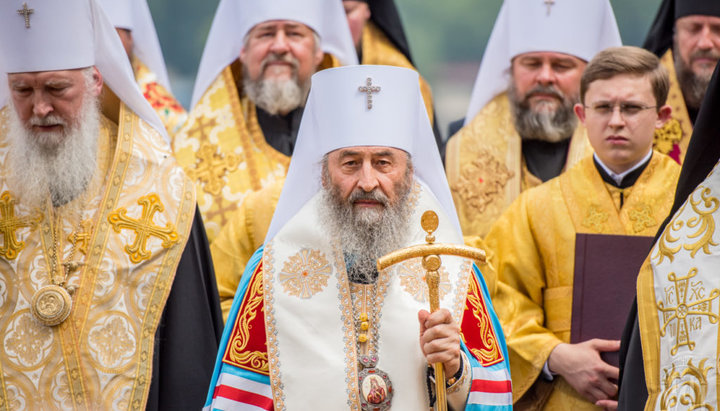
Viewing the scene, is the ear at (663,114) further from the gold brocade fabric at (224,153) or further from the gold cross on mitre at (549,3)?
the gold brocade fabric at (224,153)

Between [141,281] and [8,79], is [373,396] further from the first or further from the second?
[8,79]

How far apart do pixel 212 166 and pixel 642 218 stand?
2982 mm

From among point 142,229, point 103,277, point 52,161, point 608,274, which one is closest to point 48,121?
point 52,161

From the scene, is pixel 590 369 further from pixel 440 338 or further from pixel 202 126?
pixel 202 126

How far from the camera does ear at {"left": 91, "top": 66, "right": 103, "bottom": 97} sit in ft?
20.1

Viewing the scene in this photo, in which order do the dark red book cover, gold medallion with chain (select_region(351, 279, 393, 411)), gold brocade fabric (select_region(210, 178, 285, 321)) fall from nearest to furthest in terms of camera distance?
1. gold medallion with chain (select_region(351, 279, 393, 411))
2. the dark red book cover
3. gold brocade fabric (select_region(210, 178, 285, 321))

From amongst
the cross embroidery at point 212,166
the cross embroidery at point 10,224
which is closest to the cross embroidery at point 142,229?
the cross embroidery at point 10,224

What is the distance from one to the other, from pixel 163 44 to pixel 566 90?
15.6ft

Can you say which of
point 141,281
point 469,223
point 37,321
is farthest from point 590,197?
point 37,321

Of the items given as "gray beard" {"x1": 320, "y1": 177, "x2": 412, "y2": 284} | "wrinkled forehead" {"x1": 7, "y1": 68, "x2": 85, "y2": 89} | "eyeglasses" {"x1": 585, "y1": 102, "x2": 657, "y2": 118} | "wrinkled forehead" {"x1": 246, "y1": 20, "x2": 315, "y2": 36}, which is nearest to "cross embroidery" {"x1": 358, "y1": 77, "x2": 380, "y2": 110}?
"gray beard" {"x1": 320, "y1": 177, "x2": 412, "y2": 284}

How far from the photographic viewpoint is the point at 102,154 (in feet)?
20.1

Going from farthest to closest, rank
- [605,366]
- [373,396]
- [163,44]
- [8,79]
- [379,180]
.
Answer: [163,44]
[8,79]
[605,366]
[379,180]
[373,396]

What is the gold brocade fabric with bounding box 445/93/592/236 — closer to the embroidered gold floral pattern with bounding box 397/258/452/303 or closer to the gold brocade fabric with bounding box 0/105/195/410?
the gold brocade fabric with bounding box 0/105/195/410

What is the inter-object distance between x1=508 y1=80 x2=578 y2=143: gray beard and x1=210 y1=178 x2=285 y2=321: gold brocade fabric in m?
1.71
